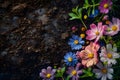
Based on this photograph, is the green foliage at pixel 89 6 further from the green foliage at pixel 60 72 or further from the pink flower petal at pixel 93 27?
the green foliage at pixel 60 72

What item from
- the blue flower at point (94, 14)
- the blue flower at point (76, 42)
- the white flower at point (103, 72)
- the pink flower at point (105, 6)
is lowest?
the white flower at point (103, 72)

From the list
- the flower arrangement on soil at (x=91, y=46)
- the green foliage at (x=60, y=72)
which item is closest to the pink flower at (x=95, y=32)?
the flower arrangement on soil at (x=91, y=46)

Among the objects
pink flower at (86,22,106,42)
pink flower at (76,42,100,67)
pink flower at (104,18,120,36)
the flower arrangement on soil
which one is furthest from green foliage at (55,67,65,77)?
pink flower at (104,18,120,36)

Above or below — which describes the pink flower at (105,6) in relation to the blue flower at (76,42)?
above

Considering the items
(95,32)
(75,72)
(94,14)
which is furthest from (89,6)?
(75,72)

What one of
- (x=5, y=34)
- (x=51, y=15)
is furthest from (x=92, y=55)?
(x=5, y=34)

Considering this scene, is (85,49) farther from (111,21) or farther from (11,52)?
(11,52)

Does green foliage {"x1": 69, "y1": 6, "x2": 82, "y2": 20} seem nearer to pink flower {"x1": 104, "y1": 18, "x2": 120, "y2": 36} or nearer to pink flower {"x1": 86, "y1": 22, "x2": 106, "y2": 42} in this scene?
pink flower {"x1": 86, "y1": 22, "x2": 106, "y2": 42}
